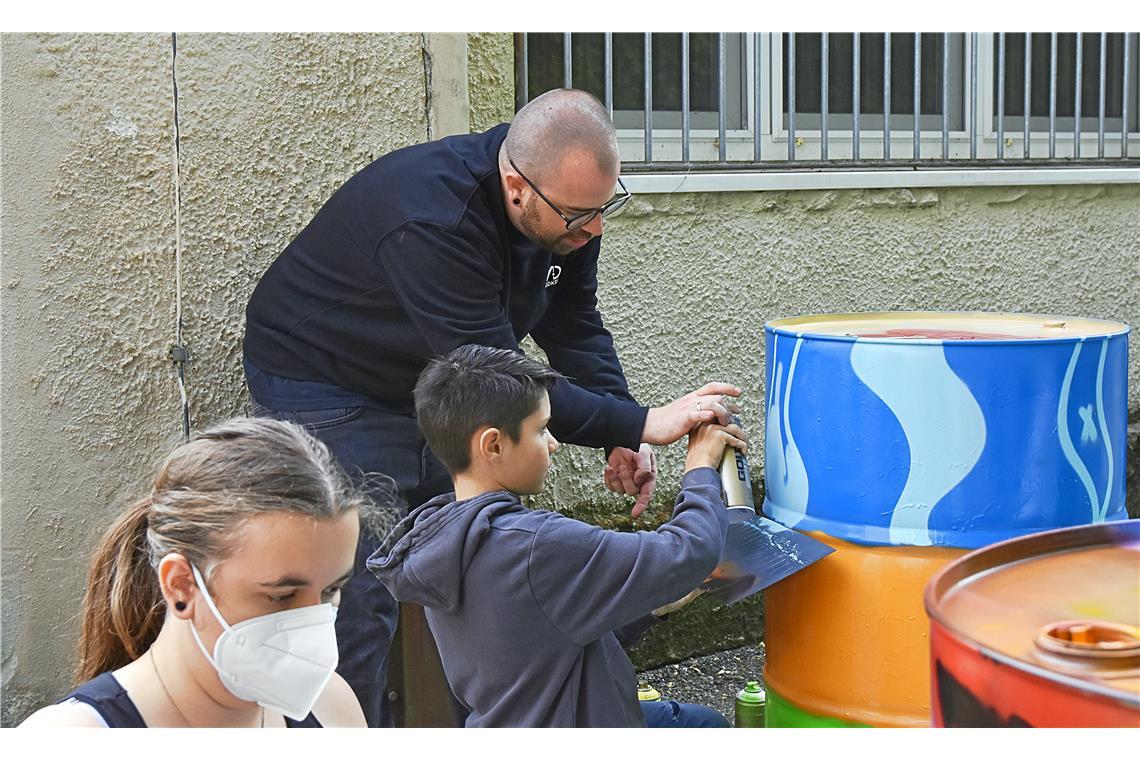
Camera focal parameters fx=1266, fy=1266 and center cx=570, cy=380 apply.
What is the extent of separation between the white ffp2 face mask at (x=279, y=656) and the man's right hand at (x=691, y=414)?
35.7 inches

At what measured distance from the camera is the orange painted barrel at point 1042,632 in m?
0.97

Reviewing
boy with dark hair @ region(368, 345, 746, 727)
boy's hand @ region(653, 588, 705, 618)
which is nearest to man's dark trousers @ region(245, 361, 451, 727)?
boy with dark hair @ region(368, 345, 746, 727)

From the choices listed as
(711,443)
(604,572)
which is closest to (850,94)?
(711,443)

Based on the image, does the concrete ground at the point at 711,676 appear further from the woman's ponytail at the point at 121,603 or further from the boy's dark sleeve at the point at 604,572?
the woman's ponytail at the point at 121,603

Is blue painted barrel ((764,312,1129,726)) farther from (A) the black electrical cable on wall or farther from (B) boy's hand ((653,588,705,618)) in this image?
(A) the black electrical cable on wall

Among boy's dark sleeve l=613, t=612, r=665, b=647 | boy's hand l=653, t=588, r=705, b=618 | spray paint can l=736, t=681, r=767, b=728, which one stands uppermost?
boy's hand l=653, t=588, r=705, b=618

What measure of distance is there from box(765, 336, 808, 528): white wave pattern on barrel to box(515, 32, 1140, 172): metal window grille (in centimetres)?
149

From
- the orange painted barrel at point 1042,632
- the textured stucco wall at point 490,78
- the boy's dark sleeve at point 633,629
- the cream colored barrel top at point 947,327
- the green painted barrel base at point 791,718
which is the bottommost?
the green painted barrel base at point 791,718

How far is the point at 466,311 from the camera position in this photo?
254 cm

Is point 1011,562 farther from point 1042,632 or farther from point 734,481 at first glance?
point 734,481

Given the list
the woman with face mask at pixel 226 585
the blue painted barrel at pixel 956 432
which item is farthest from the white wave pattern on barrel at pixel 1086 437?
the woman with face mask at pixel 226 585

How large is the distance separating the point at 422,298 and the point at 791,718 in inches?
42.9

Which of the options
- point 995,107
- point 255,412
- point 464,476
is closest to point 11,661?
point 255,412

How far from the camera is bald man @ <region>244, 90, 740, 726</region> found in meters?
2.56
